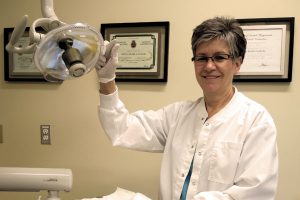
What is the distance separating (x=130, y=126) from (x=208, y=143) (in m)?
0.36

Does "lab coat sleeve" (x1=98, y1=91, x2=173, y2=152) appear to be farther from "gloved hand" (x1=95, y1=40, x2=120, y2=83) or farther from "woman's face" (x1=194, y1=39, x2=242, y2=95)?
"woman's face" (x1=194, y1=39, x2=242, y2=95)

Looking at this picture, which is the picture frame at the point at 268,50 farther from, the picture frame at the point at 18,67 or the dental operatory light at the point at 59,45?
the picture frame at the point at 18,67

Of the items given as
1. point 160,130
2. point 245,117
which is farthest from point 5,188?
point 245,117

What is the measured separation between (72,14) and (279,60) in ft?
3.75

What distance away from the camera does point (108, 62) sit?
111 cm

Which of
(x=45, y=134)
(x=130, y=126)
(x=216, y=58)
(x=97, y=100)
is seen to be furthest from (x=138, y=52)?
(x=45, y=134)

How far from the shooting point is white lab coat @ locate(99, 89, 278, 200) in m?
0.98

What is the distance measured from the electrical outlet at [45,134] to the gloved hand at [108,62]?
2.46 feet

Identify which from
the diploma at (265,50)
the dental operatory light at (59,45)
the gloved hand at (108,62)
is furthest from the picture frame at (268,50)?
the dental operatory light at (59,45)

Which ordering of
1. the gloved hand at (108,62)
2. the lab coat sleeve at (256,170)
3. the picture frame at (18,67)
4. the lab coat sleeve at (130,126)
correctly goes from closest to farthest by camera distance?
the lab coat sleeve at (256,170), the gloved hand at (108,62), the lab coat sleeve at (130,126), the picture frame at (18,67)

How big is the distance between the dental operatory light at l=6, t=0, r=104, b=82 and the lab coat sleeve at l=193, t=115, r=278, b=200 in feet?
1.89

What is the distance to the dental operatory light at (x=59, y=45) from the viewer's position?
0.75 meters

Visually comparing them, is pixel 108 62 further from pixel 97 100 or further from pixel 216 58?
pixel 97 100

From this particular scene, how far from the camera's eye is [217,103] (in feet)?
3.81
